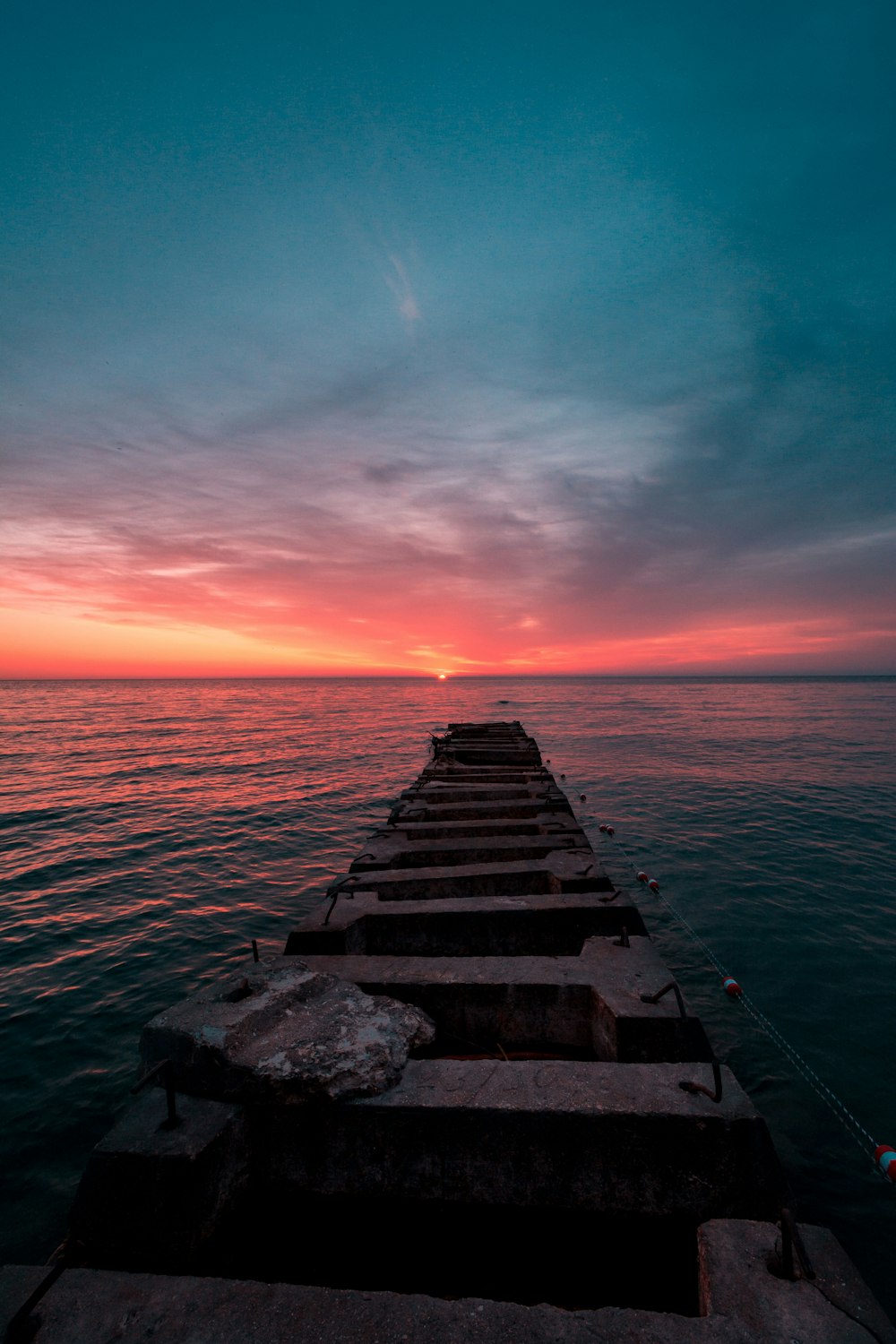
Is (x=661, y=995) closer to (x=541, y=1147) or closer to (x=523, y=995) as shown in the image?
(x=523, y=995)

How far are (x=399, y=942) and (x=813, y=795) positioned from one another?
861 inches

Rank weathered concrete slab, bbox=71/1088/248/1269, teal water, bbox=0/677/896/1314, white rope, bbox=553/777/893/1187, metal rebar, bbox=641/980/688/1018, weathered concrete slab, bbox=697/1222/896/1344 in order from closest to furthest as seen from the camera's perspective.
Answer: weathered concrete slab, bbox=697/1222/896/1344 → weathered concrete slab, bbox=71/1088/248/1269 → metal rebar, bbox=641/980/688/1018 → white rope, bbox=553/777/893/1187 → teal water, bbox=0/677/896/1314

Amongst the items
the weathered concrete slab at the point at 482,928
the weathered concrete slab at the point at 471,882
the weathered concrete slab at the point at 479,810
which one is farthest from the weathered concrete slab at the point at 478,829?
the weathered concrete slab at the point at 482,928

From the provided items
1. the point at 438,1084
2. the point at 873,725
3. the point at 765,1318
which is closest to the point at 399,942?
the point at 438,1084

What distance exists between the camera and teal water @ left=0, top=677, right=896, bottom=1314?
6234 mm

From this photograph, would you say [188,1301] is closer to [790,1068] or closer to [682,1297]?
[682,1297]

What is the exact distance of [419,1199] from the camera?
407cm

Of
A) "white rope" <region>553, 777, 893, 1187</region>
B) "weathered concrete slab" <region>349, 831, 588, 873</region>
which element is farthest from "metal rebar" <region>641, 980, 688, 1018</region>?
"weathered concrete slab" <region>349, 831, 588, 873</region>

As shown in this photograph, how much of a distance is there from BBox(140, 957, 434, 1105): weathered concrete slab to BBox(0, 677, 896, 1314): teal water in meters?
2.43

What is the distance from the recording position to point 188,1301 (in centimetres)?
306

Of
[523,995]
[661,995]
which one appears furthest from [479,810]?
[661,995]

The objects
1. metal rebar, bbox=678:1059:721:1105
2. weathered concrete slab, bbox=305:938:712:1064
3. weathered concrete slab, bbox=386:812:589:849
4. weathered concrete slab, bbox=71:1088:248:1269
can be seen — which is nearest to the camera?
weathered concrete slab, bbox=71:1088:248:1269

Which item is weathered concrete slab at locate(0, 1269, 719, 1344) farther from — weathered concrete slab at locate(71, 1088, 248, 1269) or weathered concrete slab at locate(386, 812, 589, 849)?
weathered concrete slab at locate(386, 812, 589, 849)

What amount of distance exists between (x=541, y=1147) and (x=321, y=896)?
1022 centimetres
